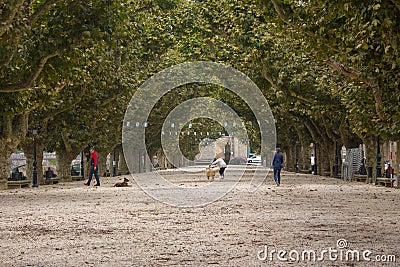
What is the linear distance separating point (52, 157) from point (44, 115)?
2638 inches

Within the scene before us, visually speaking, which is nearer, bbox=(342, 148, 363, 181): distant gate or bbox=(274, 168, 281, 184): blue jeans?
bbox=(274, 168, 281, 184): blue jeans

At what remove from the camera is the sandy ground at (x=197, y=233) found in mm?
10156

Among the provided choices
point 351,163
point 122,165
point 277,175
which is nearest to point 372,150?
point 351,163

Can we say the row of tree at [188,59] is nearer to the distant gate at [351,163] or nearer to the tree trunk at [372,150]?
the tree trunk at [372,150]

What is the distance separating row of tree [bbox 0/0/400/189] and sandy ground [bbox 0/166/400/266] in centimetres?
379

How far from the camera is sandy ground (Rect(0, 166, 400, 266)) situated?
10.2 m

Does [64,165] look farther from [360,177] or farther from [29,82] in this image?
[29,82]

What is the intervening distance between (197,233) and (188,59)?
31.2 meters

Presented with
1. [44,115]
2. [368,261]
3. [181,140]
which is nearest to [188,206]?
[368,261]

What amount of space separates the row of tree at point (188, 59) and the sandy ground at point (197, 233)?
12.4 feet

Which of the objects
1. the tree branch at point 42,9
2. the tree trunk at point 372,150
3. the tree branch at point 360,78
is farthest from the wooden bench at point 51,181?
the tree branch at point 360,78

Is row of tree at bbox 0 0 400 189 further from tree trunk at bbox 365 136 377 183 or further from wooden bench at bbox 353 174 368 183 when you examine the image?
wooden bench at bbox 353 174 368 183

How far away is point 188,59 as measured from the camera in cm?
4400

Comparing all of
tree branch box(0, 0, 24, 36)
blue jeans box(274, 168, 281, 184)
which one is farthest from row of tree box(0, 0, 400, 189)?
blue jeans box(274, 168, 281, 184)
